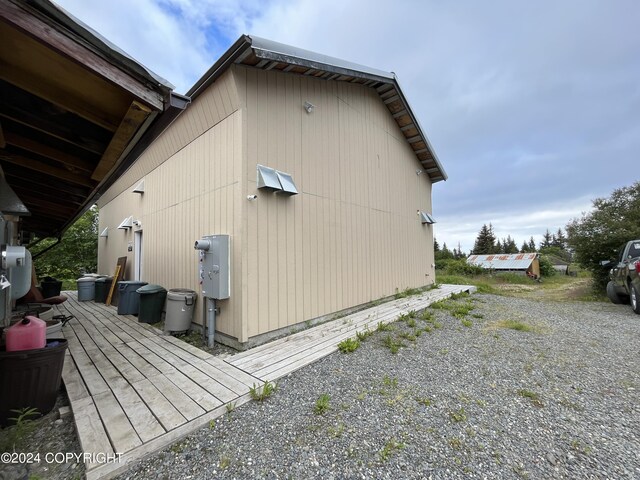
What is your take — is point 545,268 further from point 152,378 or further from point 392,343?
point 152,378

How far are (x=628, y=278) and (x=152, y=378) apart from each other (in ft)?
33.8

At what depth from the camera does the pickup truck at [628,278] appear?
5801 millimetres

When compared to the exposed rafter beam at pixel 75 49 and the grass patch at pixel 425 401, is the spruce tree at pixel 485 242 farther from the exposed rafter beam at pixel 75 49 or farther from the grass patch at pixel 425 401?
the exposed rafter beam at pixel 75 49

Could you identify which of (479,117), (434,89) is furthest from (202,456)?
(479,117)

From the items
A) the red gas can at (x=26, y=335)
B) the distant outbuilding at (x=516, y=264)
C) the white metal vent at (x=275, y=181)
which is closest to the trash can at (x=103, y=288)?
the red gas can at (x=26, y=335)

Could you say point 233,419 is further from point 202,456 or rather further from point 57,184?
point 57,184

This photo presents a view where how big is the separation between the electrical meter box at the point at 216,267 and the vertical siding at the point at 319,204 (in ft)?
1.14

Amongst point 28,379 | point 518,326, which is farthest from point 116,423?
point 518,326

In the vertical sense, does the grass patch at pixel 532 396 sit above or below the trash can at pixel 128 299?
below

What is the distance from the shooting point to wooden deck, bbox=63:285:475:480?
193 centimetres

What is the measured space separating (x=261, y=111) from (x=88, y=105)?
261 centimetres

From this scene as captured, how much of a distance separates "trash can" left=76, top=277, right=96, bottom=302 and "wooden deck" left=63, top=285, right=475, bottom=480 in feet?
12.8

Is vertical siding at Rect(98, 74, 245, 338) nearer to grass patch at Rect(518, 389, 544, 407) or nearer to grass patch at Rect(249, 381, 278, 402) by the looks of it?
grass patch at Rect(249, 381, 278, 402)

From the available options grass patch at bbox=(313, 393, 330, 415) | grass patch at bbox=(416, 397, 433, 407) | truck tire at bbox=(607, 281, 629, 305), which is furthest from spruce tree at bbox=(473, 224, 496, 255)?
grass patch at bbox=(313, 393, 330, 415)
